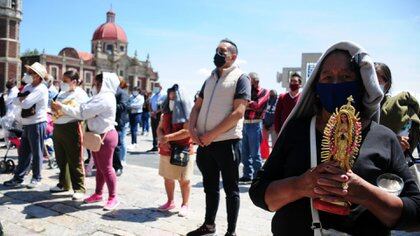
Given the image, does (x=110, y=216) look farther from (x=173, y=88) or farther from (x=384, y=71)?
(x=384, y=71)

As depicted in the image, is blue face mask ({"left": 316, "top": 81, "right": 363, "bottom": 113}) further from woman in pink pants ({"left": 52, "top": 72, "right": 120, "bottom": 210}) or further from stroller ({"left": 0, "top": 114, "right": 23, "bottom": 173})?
stroller ({"left": 0, "top": 114, "right": 23, "bottom": 173})

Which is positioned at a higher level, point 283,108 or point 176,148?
point 283,108

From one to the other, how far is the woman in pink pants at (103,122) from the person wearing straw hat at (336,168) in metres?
3.62

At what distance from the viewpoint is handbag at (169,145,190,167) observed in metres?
4.84

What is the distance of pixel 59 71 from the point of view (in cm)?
7031

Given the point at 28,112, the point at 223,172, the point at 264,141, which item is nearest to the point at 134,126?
the point at 264,141

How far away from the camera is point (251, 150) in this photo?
732cm

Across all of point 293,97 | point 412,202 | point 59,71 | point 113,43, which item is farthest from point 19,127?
point 113,43

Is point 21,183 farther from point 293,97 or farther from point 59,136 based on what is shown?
point 293,97

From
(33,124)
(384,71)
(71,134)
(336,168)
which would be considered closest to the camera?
(336,168)

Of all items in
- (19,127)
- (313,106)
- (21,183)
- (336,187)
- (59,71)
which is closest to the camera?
(336,187)

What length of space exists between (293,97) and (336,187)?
5298 millimetres

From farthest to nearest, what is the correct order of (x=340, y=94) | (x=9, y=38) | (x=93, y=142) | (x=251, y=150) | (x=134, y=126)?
1. (x=9, y=38)
2. (x=134, y=126)
3. (x=251, y=150)
4. (x=93, y=142)
5. (x=340, y=94)

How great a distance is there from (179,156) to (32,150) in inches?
113
